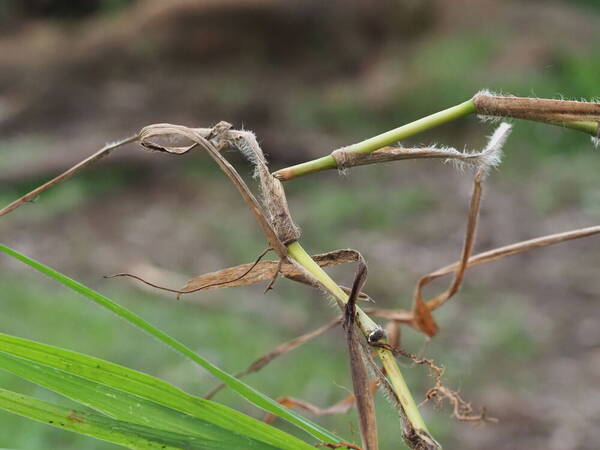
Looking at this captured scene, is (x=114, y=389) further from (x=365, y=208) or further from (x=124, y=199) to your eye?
(x=124, y=199)

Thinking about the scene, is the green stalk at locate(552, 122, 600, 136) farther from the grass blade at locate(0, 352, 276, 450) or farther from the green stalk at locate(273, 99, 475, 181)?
the grass blade at locate(0, 352, 276, 450)

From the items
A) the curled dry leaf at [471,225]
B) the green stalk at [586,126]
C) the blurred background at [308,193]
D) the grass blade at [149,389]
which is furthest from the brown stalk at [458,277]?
the blurred background at [308,193]

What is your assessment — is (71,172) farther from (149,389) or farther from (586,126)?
(586,126)

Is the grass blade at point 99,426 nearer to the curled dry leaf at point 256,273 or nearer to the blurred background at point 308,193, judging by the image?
the curled dry leaf at point 256,273

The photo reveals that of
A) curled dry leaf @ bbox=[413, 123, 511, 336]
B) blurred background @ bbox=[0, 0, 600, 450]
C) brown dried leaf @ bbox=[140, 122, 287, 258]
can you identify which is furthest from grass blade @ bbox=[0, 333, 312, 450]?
blurred background @ bbox=[0, 0, 600, 450]

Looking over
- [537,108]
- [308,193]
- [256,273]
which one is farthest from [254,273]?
[308,193]

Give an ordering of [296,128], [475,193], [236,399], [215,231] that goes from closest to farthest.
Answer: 1. [475,193]
2. [236,399]
3. [215,231]
4. [296,128]

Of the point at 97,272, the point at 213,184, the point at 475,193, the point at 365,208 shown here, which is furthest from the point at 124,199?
the point at 475,193
